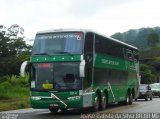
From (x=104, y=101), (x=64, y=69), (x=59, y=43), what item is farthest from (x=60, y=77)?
(x=104, y=101)

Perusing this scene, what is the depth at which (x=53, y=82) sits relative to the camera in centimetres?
2011

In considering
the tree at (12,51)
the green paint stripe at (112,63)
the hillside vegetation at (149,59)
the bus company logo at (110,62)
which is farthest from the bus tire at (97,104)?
the hillside vegetation at (149,59)

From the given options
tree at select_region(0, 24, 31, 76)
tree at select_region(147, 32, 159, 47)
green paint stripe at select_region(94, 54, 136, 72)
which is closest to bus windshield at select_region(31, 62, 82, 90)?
green paint stripe at select_region(94, 54, 136, 72)

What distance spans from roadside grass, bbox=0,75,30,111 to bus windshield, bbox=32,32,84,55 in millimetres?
6398

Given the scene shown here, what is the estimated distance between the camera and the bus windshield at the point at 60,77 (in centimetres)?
2008

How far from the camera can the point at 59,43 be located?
20.5 meters

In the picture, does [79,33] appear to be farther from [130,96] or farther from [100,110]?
[130,96]

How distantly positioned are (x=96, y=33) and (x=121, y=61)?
574 cm

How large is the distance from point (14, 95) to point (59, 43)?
17712mm

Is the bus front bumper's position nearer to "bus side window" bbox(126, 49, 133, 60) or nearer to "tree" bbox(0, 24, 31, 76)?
"bus side window" bbox(126, 49, 133, 60)

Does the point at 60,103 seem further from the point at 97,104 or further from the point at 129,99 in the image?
the point at 129,99

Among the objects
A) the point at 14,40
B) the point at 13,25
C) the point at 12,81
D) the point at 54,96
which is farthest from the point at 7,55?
the point at 54,96

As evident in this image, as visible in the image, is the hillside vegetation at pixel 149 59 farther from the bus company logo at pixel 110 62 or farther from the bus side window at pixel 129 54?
the bus company logo at pixel 110 62

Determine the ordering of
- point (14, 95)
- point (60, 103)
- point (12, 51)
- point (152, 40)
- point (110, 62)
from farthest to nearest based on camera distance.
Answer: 1. point (152, 40)
2. point (12, 51)
3. point (14, 95)
4. point (110, 62)
5. point (60, 103)
